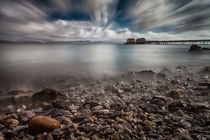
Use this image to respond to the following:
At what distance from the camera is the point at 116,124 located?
297 cm

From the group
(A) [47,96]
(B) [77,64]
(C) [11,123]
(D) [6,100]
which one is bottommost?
(D) [6,100]

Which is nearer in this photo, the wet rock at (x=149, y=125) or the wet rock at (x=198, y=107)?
the wet rock at (x=149, y=125)

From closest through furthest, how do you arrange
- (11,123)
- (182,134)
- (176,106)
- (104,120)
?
1. (182,134)
2. (11,123)
3. (104,120)
4. (176,106)

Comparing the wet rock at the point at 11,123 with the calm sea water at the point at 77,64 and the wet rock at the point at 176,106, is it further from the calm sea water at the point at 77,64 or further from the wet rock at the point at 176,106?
the calm sea water at the point at 77,64

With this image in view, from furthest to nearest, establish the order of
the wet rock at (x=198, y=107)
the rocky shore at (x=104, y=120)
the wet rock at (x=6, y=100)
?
the wet rock at (x=6, y=100) → the wet rock at (x=198, y=107) → the rocky shore at (x=104, y=120)

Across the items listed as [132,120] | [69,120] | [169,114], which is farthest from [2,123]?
[169,114]

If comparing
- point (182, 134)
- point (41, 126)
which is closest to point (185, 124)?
point (182, 134)

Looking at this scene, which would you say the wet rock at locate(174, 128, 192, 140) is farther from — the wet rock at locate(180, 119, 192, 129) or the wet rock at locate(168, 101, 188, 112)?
the wet rock at locate(168, 101, 188, 112)

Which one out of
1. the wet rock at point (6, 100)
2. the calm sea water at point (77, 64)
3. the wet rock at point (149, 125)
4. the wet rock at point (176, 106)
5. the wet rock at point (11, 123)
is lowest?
the wet rock at point (6, 100)

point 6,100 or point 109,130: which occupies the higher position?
point 109,130

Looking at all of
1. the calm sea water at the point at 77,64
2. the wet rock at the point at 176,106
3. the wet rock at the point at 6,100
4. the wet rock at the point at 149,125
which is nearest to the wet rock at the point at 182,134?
the wet rock at the point at 149,125

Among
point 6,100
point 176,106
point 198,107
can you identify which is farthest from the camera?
point 6,100

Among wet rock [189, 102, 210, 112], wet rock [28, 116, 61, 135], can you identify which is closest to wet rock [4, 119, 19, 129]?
wet rock [28, 116, 61, 135]

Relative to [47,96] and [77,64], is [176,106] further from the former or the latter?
[77,64]
